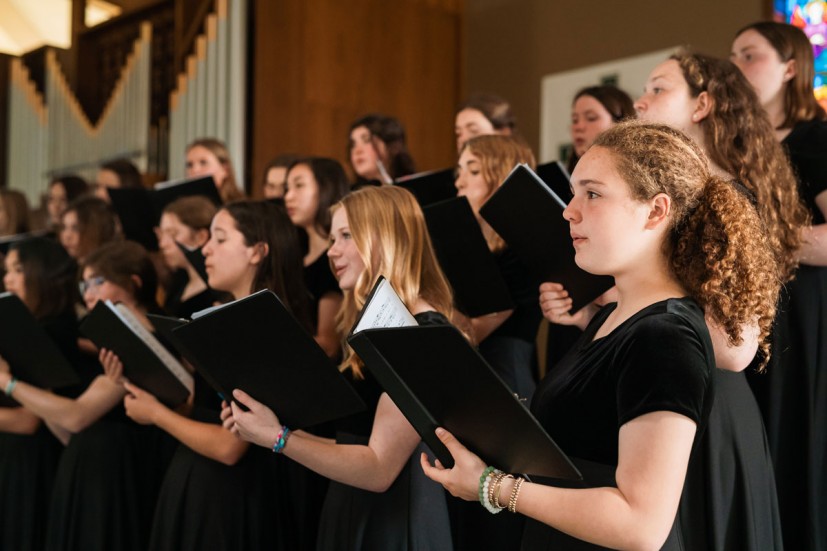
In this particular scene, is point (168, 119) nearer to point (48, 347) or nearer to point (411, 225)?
point (48, 347)

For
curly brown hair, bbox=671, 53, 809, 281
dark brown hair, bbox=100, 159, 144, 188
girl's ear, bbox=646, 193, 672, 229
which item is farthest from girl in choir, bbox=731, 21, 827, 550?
dark brown hair, bbox=100, 159, 144, 188

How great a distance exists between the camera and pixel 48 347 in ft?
9.70

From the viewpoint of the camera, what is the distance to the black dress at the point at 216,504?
2477 mm

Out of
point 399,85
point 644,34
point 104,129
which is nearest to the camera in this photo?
point 644,34

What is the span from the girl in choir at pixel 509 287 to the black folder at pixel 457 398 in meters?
1.14

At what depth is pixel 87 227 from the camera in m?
4.00

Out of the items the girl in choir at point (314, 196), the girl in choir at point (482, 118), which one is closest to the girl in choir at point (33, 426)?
the girl in choir at point (314, 196)

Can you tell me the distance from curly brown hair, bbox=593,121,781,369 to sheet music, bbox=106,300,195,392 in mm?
1476

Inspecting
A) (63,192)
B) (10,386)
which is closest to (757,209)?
(10,386)

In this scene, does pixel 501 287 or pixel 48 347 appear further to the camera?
pixel 48 347

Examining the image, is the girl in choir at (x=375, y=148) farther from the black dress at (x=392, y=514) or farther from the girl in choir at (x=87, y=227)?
the black dress at (x=392, y=514)

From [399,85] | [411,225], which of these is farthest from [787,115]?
[399,85]

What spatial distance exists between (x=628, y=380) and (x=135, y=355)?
1.62 m

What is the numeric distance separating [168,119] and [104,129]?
Answer: 744 millimetres
